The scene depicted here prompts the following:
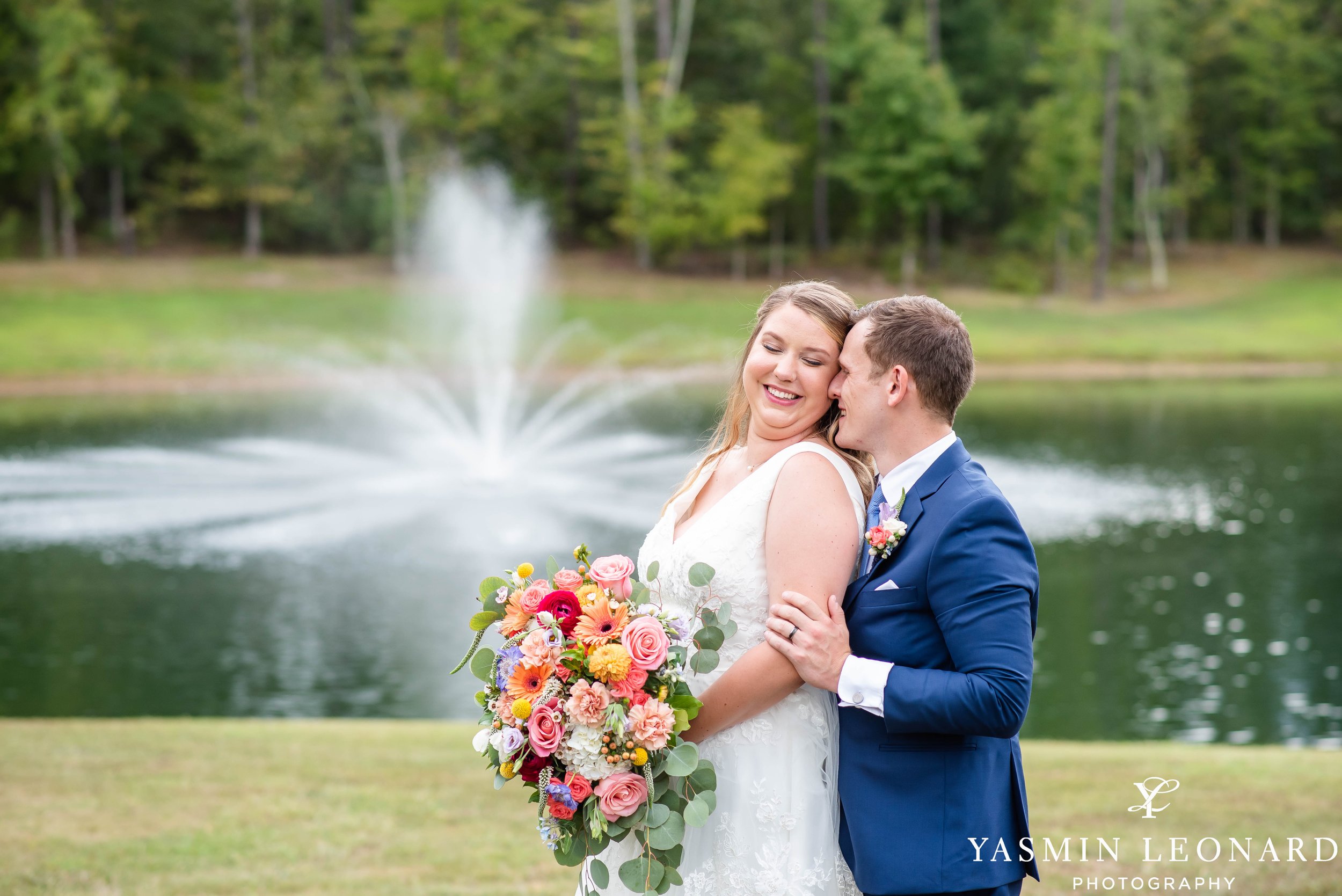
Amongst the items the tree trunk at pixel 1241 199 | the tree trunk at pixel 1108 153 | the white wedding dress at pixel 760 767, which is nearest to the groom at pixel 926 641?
the white wedding dress at pixel 760 767

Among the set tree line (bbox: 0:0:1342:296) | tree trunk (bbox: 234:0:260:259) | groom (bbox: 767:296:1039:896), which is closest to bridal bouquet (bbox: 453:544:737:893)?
groom (bbox: 767:296:1039:896)

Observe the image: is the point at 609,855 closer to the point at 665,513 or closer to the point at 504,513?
the point at 665,513

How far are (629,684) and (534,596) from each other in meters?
0.35

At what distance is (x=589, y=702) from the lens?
2957mm

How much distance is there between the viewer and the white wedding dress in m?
3.19

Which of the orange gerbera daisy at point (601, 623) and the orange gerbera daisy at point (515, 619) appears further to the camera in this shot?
the orange gerbera daisy at point (515, 619)

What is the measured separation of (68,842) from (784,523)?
14.2 feet

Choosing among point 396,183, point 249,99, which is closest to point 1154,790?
point 396,183

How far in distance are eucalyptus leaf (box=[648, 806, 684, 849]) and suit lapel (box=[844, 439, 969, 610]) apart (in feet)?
2.35

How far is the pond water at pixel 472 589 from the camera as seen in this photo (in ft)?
34.7

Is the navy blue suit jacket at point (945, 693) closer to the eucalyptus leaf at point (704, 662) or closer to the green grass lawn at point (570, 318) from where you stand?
the eucalyptus leaf at point (704, 662)

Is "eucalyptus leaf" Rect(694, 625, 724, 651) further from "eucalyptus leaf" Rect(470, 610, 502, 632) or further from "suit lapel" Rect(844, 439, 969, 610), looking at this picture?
"eucalyptus leaf" Rect(470, 610, 502, 632)

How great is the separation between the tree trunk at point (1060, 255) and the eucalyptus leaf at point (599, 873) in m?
44.0

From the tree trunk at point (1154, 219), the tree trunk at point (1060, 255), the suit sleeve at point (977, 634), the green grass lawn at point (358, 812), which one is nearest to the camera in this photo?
the suit sleeve at point (977, 634)
